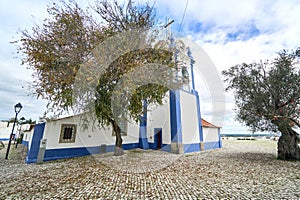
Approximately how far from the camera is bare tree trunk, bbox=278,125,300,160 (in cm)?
821

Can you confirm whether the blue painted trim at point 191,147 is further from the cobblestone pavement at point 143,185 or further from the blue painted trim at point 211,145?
the cobblestone pavement at point 143,185

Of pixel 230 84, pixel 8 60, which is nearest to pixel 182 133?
pixel 230 84

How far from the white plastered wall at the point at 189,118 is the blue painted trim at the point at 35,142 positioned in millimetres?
9347

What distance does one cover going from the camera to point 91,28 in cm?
682

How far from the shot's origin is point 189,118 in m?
12.4

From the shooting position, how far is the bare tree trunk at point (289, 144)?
8211mm

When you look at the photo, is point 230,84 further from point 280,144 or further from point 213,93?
point 280,144

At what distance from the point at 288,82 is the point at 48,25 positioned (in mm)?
11622

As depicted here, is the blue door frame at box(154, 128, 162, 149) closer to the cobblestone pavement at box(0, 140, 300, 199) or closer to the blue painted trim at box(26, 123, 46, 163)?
the cobblestone pavement at box(0, 140, 300, 199)

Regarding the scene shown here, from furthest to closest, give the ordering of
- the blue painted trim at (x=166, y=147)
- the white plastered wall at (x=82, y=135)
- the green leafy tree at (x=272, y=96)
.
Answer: the blue painted trim at (x=166, y=147) < the white plastered wall at (x=82, y=135) < the green leafy tree at (x=272, y=96)

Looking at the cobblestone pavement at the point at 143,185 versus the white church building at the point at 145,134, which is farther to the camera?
the white church building at the point at 145,134

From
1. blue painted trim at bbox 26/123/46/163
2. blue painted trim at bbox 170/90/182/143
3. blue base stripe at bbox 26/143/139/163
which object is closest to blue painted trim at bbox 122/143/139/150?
blue base stripe at bbox 26/143/139/163

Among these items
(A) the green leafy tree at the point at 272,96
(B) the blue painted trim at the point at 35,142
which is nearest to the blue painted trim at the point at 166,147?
(A) the green leafy tree at the point at 272,96

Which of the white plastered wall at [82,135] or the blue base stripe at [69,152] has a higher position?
the white plastered wall at [82,135]
